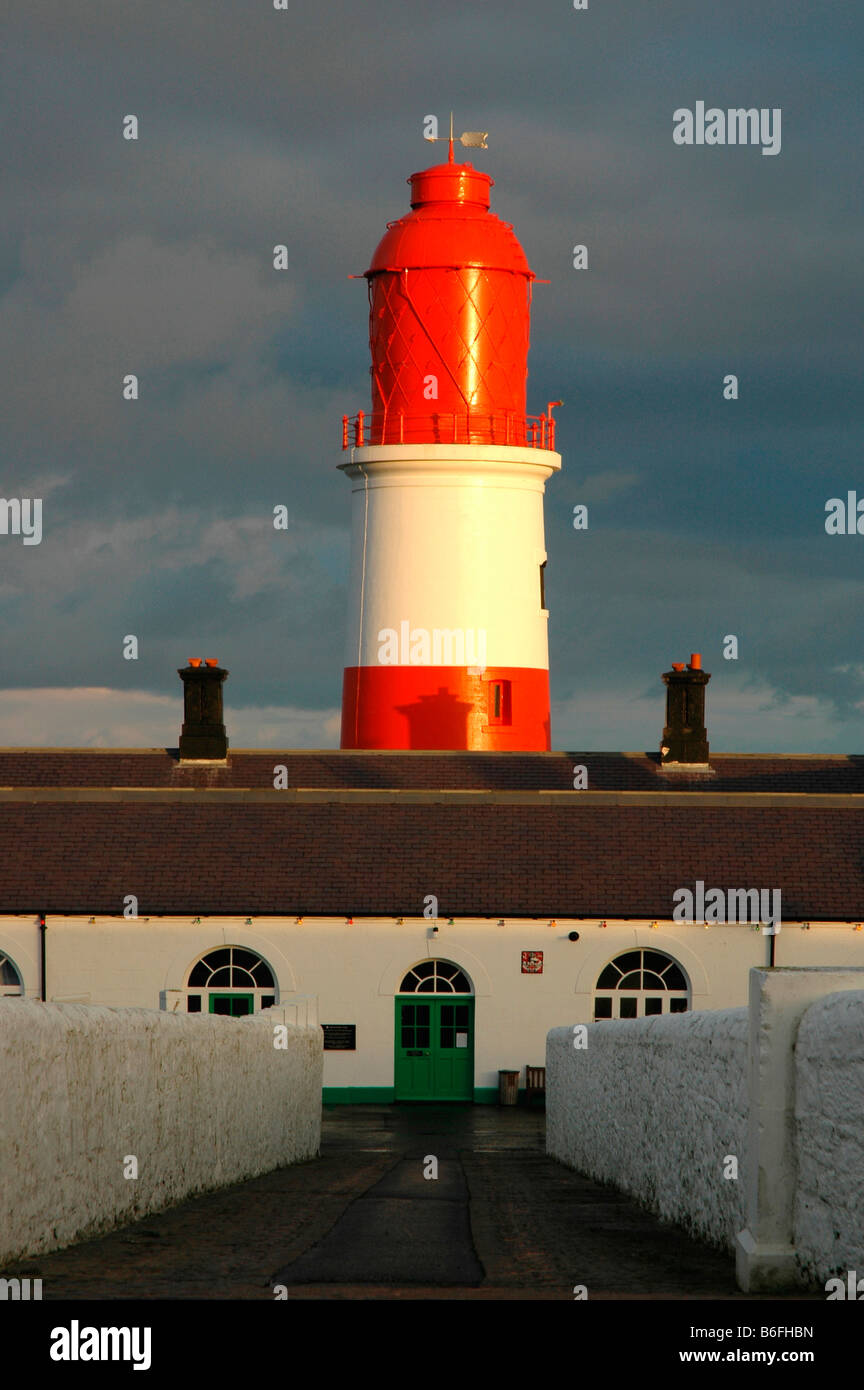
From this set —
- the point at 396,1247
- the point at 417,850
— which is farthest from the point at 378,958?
the point at 396,1247

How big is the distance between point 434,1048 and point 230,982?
3.62m

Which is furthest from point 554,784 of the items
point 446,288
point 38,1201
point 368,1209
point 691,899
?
point 38,1201

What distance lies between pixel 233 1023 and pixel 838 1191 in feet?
29.0

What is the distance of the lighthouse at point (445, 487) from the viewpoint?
3584 centimetres

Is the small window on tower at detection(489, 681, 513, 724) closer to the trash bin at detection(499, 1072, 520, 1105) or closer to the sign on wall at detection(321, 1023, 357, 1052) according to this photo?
the sign on wall at detection(321, 1023, 357, 1052)

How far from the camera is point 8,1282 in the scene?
897cm

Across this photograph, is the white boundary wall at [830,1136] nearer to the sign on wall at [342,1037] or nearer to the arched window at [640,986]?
the arched window at [640,986]

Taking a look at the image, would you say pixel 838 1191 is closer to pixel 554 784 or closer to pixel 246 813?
pixel 246 813

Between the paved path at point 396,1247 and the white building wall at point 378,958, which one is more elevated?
Result: the white building wall at point 378,958

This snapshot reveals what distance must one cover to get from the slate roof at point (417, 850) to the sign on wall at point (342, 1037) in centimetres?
189

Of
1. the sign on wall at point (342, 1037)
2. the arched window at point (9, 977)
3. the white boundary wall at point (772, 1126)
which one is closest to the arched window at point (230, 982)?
the sign on wall at point (342, 1037)

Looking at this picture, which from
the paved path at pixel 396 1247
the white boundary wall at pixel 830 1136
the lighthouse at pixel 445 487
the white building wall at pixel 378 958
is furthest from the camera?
the lighthouse at pixel 445 487

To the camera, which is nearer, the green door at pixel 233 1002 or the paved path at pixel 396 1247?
the paved path at pixel 396 1247

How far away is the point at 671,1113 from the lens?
12.9 m
